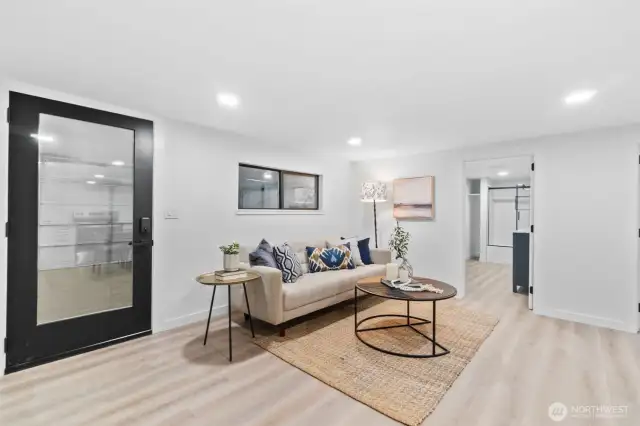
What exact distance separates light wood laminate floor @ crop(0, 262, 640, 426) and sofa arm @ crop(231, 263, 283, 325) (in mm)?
311

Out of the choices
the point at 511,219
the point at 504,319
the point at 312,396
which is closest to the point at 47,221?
the point at 312,396

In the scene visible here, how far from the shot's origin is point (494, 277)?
19.2 feet

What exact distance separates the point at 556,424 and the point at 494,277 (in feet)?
14.7

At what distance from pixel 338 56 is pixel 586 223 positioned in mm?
3518

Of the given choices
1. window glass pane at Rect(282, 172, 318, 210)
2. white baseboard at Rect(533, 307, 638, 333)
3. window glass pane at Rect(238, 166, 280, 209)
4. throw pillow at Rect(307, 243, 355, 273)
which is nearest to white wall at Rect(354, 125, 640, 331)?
white baseboard at Rect(533, 307, 638, 333)

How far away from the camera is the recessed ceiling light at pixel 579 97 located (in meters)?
2.45

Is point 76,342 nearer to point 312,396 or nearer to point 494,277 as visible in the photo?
point 312,396

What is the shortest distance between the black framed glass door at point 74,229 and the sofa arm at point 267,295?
104 centimetres

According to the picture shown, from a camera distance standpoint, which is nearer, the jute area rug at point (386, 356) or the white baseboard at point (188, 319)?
the jute area rug at point (386, 356)

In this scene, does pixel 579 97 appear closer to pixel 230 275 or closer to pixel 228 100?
pixel 228 100

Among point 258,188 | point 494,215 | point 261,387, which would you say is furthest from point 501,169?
point 261,387

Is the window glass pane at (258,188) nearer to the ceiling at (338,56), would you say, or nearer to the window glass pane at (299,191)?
the window glass pane at (299,191)

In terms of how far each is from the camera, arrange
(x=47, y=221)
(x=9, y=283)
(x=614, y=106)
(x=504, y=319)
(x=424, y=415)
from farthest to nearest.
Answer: (x=504, y=319)
(x=614, y=106)
(x=47, y=221)
(x=9, y=283)
(x=424, y=415)

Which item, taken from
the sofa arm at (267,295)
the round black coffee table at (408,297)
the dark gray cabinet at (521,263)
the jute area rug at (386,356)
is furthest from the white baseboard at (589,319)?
the sofa arm at (267,295)
